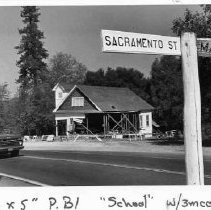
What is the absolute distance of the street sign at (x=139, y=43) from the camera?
4.71m

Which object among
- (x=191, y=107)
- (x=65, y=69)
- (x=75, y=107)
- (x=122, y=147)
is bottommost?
(x=122, y=147)

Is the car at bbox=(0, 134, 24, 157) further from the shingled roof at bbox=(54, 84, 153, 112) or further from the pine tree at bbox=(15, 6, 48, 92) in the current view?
the shingled roof at bbox=(54, 84, 153, 112)

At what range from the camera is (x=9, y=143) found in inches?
682

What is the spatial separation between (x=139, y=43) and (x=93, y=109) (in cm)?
3352

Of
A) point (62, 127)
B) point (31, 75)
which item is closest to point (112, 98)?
point (62, 127)

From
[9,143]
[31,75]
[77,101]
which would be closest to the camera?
[9,143]

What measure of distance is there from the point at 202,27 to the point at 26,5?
49.1ft

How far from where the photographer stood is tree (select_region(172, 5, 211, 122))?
60.3 feet

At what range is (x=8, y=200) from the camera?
5.41 m

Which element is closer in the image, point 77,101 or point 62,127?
point 77,101

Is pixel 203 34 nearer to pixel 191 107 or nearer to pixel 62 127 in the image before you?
pixel 191 107

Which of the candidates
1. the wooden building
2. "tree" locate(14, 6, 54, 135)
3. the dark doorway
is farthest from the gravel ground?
the dark doorway

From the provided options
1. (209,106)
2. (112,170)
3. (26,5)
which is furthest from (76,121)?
(26,5)

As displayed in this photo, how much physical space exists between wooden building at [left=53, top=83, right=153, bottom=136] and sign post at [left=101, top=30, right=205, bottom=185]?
31835 millimetres
